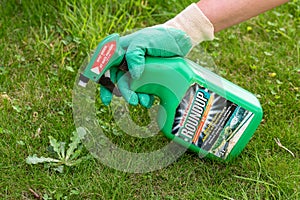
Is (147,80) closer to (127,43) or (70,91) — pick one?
(127,43)

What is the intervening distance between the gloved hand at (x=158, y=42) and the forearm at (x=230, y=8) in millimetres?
37

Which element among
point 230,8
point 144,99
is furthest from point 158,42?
point 230,8

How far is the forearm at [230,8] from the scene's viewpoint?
2209 mm

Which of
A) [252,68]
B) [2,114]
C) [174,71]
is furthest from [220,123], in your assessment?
[2,114]

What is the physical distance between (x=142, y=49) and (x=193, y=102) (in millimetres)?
313

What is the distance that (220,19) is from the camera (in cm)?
224

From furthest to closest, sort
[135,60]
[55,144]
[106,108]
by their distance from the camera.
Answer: [106,108], [55,144], [135,60]

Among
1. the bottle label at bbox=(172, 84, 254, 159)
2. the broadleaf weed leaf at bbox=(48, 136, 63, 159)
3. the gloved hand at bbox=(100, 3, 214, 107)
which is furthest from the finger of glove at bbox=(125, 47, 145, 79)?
the broadleaf weed leaf at bbox=(48, 136, 63, 159)

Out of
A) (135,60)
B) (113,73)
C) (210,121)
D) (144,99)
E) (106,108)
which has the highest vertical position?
(135,60)

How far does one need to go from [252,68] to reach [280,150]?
0.62 meters

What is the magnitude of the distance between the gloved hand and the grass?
329 mm

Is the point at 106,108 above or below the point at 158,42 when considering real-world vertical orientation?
below

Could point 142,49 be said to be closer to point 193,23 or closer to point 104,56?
point 104,56

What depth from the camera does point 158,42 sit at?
6.88 ft
